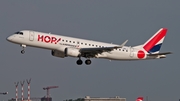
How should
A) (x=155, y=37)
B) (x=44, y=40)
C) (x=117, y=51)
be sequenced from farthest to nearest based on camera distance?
1. (x=155, y=37)
2. (x=117, y=51)
3. (x=44, y=40)

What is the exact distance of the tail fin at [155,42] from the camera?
92625 mm

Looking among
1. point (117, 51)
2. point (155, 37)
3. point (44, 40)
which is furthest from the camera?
point (155, 37)

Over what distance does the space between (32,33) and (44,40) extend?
205 cm

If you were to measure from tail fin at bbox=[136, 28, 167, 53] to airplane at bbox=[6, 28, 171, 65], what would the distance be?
106 cm

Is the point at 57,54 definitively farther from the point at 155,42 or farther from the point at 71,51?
the point at 155,42

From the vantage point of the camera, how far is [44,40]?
265 feet

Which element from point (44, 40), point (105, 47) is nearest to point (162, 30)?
point (105, 47)

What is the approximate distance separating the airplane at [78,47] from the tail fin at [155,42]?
106 centimetres

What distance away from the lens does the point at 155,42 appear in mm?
94812

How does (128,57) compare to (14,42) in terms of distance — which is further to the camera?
(128,57)

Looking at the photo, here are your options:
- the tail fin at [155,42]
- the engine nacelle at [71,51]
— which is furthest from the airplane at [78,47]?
the tail fin at [155,42]

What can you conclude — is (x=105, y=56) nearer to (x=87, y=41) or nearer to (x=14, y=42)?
(x=87, y=41)

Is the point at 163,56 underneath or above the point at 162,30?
underneath

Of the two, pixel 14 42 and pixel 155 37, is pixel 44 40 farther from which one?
pixel 155 37
